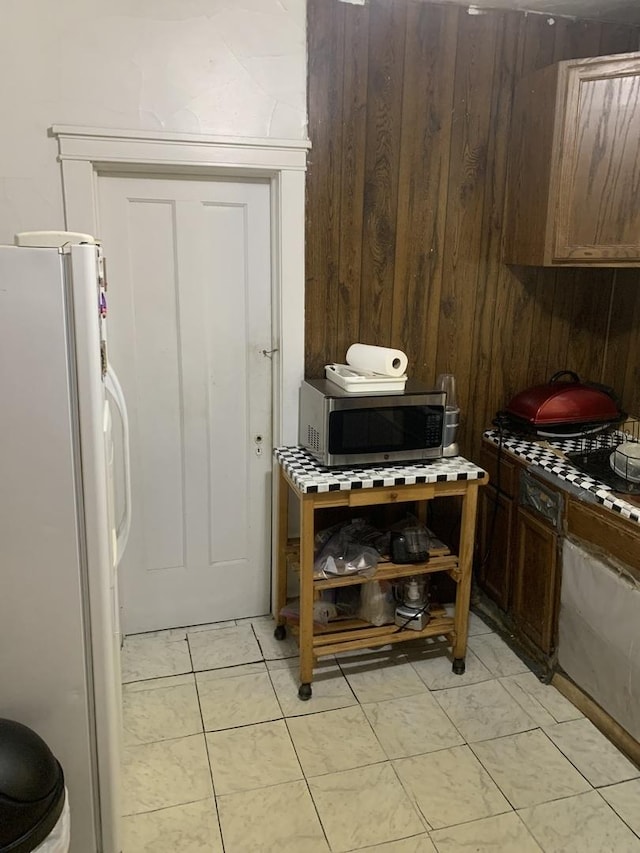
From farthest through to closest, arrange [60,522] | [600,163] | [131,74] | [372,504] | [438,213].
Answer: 1. [438,213]
2. [372,504]
3. [600,163]
4. [131,74]
5. [60,522]

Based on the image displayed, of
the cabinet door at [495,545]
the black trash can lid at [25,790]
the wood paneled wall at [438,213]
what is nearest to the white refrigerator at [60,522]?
the black trash can lid at [25,790]

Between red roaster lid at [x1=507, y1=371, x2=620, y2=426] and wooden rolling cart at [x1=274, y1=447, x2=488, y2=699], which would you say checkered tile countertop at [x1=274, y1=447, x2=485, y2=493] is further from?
red roaster lid at [x1=507, y1=371, x2=620, y2=426]

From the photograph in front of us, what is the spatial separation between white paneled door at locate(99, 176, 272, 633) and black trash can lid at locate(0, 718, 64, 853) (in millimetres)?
1452

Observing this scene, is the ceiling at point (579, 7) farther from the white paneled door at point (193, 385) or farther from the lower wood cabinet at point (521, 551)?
the lower wood cabinet at point (521, 551)

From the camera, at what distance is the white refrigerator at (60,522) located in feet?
4.88

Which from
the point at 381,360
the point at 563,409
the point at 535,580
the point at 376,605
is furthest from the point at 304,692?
the point at 563,409

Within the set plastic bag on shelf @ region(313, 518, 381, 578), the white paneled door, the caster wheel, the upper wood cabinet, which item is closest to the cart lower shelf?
the caster wheel

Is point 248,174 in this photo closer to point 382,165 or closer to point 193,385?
point 382,165

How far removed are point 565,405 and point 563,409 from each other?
2cm

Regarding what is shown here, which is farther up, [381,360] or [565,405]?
[381,360]

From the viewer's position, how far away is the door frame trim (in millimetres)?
2445

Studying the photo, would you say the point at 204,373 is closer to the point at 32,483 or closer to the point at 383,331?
the point at 383,331

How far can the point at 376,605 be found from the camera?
2.76 m

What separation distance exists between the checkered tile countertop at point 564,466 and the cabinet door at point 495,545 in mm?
234
